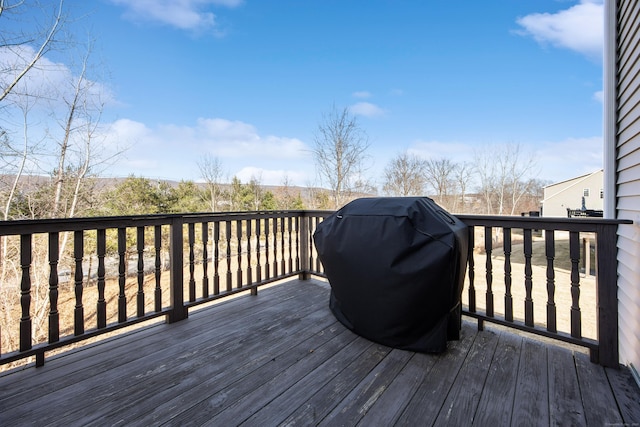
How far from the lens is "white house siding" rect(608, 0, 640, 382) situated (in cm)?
155

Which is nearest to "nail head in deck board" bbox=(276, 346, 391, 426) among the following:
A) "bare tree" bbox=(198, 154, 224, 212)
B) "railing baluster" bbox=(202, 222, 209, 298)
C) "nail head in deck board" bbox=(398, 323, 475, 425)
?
"nail head in deck board" bbox=(398, 323, 475, 425)

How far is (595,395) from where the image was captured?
1365mm

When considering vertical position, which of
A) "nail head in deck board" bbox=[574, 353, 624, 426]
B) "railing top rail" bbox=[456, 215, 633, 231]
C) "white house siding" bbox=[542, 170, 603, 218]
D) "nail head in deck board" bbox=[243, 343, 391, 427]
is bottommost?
"nail head in deck board" bbox=[243, 343, 391, 427]

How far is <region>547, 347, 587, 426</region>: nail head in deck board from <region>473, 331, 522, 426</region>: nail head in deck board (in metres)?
0.16

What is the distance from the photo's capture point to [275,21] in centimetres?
767

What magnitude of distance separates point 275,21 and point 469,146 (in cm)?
1417

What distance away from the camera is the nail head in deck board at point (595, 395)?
1.21 meters

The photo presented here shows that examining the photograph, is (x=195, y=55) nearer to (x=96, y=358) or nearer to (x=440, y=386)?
(x=96, y=358)

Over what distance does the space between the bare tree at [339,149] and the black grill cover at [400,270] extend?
27.5 ft

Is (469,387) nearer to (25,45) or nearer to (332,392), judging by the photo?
(332,392)

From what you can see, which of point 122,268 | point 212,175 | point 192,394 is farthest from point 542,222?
point 212,175

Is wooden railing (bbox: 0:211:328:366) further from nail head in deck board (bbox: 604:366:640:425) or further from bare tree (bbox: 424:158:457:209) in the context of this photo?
bare tree (bbox: 424:158:457:209)

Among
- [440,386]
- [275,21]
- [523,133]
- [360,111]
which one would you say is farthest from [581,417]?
[523,133]

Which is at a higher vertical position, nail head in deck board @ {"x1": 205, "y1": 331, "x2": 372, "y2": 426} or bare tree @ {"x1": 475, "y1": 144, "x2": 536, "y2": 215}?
bare tree @ {"x1": 475, "y1": 144, "x2": 536, "y2": 215}
